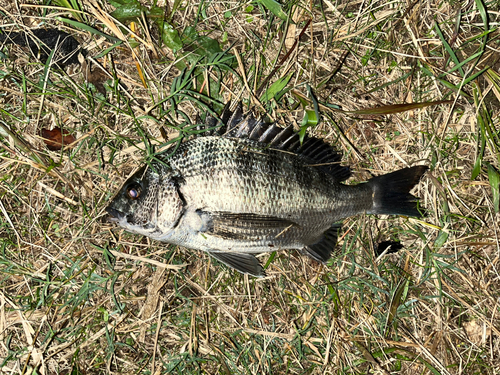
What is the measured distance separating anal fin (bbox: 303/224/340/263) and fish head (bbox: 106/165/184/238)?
133cm

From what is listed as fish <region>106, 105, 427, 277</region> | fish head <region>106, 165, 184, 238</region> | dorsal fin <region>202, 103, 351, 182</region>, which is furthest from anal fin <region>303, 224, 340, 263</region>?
fish head <region>106, 165, 184, 238</region>

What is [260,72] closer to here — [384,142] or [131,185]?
[384,142]

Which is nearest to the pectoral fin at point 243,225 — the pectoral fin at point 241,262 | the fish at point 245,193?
the fish at point 245,193

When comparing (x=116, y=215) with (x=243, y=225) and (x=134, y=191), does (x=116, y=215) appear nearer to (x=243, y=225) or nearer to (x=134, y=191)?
(x=134, y=191)

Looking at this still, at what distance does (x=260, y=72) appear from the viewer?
325 cm

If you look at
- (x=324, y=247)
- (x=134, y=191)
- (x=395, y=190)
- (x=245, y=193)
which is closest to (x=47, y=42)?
(x=134, y=191)

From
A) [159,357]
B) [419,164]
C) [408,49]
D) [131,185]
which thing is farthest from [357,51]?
[159,357]

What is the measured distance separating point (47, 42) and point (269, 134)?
2.31m

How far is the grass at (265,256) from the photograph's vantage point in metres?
3.19

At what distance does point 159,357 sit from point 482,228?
3458 millimetres

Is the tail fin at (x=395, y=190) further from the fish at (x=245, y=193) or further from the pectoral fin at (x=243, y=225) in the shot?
the pectoral fin at (x=243, y=225)

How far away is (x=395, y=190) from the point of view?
3.14m

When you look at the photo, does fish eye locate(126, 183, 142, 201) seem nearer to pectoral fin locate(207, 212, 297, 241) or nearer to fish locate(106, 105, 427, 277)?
fish locate(106, 105, 427, 277)

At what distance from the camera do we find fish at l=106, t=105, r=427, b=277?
2820 millimetres
